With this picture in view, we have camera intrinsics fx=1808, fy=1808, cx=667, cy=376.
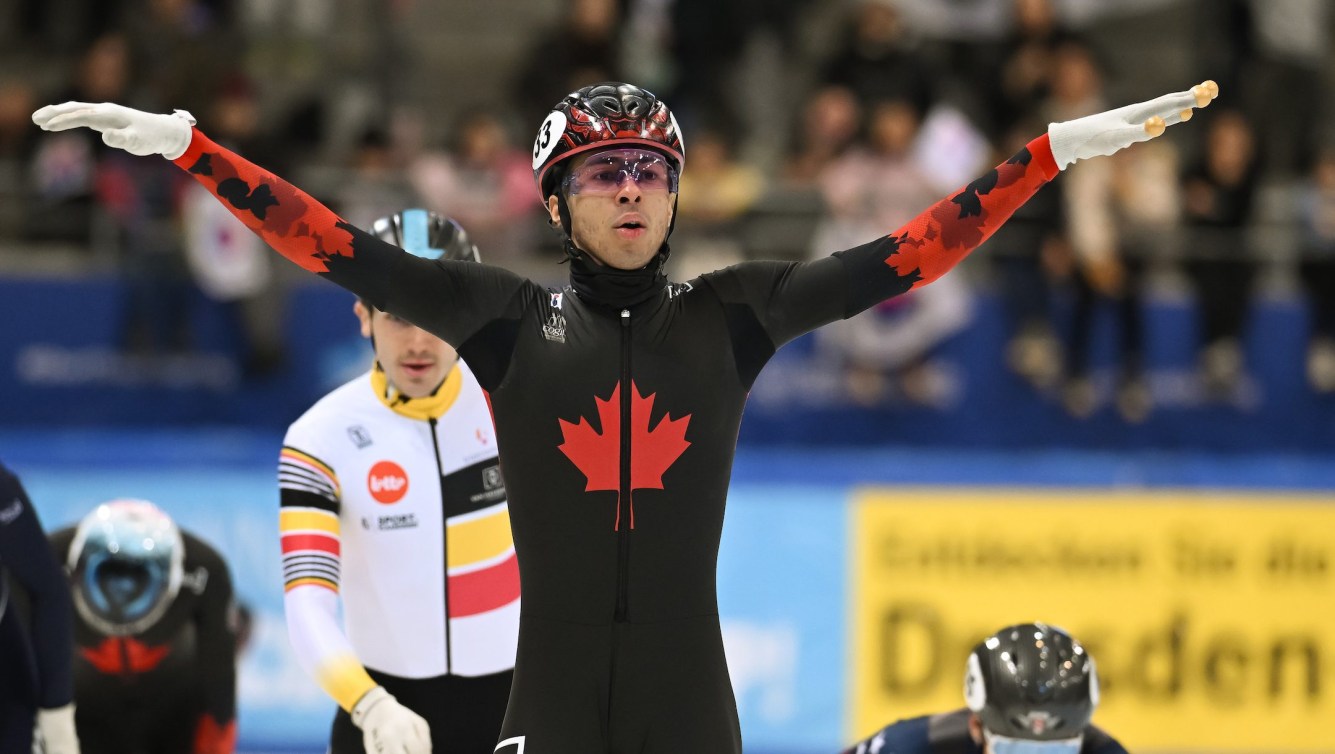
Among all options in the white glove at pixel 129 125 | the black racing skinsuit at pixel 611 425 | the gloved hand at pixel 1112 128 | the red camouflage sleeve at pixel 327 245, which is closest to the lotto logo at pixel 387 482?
the black racing skinsuit at pixel 611 425

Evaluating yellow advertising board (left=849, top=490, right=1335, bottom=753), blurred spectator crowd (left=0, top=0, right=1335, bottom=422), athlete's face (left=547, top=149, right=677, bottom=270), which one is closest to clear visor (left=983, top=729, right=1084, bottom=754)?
athlete's face (left=547, top=149, right=677, bottom=270)

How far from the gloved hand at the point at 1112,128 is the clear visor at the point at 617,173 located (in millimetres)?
990

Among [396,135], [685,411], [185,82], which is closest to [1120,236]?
[396,135]

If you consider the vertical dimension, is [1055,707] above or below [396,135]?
below

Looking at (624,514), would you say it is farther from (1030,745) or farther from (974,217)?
(1030,745)

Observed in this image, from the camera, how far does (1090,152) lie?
4617 mm

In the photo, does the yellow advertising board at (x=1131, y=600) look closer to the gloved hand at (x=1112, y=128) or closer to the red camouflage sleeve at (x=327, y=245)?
the gloved hand at (x=1112, y=128)

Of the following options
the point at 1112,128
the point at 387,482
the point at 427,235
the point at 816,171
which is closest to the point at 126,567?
the point at 387,482

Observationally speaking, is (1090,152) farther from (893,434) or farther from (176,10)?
(176,10)

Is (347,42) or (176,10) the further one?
A: (347,42)

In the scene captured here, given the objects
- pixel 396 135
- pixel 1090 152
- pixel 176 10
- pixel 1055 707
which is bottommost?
pixel 1055 707

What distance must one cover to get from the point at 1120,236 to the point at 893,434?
2209mm

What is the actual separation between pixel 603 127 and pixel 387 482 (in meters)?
1.69

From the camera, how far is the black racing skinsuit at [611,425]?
172 inches
